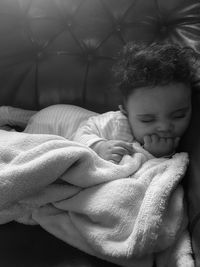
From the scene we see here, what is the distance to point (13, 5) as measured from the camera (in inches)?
39.8

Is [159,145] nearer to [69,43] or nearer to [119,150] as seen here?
[119,150]

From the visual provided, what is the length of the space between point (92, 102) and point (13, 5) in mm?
357

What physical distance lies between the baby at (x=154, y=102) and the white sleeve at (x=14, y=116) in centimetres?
27

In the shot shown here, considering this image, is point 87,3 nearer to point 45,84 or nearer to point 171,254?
point 45,84

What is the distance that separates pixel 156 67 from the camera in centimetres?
78

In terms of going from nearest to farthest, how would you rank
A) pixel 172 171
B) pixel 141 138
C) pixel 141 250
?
pixel 141 250 → pixel 172 171 → pixel 141 138

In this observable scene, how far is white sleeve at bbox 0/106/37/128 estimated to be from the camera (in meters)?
1.02

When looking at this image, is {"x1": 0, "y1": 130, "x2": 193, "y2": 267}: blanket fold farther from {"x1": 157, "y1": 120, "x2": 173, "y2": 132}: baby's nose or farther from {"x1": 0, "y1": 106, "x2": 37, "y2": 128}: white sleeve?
{"x1": 0, "y1": 106, "x2": 37, "y2": 128}: white sleeve

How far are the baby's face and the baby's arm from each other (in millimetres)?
71

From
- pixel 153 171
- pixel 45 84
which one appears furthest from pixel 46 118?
pixel 153 171

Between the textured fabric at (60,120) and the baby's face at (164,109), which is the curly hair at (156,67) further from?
the textured fabric at (60,120)

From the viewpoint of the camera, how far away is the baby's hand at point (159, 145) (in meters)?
0.78

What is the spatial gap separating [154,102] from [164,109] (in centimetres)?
3

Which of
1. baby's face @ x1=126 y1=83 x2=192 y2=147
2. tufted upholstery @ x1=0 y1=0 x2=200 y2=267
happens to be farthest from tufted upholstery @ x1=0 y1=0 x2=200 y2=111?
baby's face @ x1=126 y1=83 x2=192 y2=147
